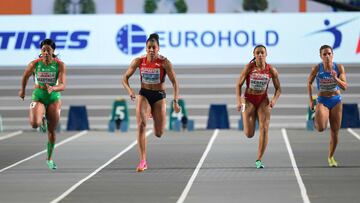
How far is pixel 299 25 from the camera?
97.6 ft

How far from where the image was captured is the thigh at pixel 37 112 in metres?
18.4

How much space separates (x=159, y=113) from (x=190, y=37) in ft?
36.6

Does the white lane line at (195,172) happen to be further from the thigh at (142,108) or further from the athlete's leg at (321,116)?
the athlete's leg at (321,116)

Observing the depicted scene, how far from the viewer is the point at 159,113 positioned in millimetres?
18734

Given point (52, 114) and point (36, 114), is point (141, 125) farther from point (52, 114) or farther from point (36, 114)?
point (36, 114)

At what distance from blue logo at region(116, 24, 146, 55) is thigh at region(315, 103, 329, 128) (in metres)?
11.1

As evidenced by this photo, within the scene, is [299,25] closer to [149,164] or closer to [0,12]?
[0,12]

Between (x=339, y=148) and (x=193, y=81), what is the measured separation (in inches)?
304

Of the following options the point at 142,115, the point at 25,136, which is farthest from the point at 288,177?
the point at 25,136

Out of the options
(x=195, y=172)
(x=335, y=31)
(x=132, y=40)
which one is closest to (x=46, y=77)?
(x=195, y=172)

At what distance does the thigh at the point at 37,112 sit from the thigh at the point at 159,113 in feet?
5.04

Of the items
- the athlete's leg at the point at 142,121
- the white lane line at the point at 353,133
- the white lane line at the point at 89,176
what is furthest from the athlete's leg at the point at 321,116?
the white lane line at the point at 353,133

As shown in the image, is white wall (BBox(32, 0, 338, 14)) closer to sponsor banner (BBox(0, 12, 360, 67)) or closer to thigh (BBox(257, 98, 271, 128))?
sponsor banner (BBox(0, 12, 360, 67))

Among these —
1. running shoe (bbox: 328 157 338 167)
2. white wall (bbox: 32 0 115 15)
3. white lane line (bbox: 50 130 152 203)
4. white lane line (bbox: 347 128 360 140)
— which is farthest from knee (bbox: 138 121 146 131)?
white wall (bbox: 32 0 115 15)
